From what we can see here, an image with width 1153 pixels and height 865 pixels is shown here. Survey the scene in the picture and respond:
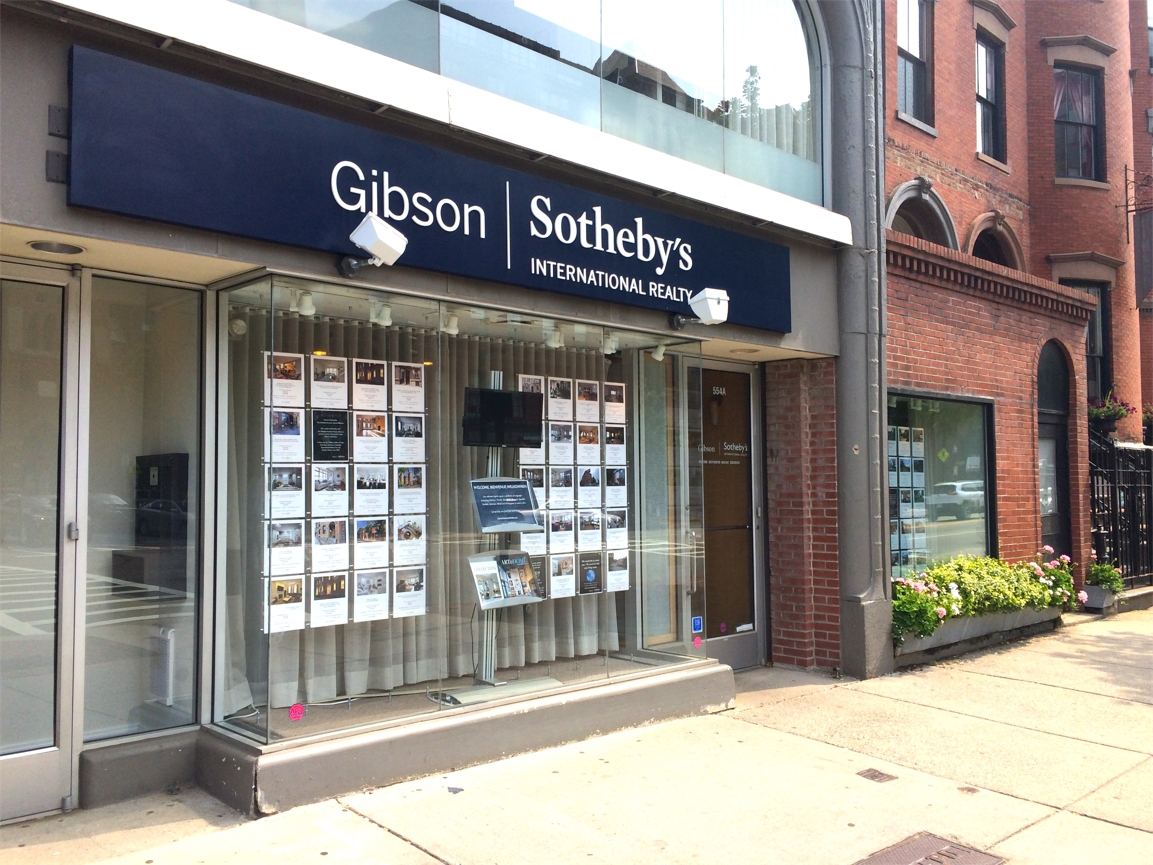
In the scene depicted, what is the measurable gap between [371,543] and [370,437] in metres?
0.67

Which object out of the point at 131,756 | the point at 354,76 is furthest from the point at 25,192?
the point at 131,756

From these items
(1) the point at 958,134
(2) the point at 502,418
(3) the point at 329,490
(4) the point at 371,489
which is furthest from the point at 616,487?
(1) the point at 958,134

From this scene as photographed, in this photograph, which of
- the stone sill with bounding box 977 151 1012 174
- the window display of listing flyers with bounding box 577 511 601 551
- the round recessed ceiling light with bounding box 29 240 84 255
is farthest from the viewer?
the stone sill with bounding box 977 151 1012 174

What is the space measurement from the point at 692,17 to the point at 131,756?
6638 mm

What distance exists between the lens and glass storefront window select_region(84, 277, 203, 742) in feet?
17.3

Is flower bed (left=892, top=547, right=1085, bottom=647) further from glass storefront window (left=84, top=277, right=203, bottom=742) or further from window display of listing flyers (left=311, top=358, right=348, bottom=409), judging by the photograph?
glass storefront window (left=84, top=277, right=203, bottom=742)

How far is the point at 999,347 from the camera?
428 inches

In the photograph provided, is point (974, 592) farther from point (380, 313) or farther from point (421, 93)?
point (421, 93)

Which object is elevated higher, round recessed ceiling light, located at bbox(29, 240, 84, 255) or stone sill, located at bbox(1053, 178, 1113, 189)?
stone sill, located at bbox(1053, 178, 1113, 189)

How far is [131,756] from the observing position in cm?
514

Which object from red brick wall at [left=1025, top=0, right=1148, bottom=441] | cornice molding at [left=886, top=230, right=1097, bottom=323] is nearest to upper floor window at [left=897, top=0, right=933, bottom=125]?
cornice molding at [left=886, top=230, right=1097, bottom=323]

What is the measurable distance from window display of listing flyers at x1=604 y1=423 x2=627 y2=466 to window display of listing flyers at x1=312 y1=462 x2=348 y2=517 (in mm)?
2191

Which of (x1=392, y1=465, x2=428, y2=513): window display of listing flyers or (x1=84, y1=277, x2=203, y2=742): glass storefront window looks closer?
(x1=84, y1=277, x2=203, y2=742): glass storefront window

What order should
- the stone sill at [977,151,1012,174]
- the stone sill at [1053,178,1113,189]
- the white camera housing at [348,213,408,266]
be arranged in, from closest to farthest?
1. the white camera housing at [348,213,408,266]
2. the stone sill at [977,151,1012,174]
3. the stone sill at [1053,178,1113,189]
